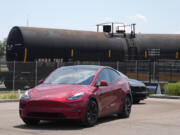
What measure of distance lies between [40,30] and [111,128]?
20.7 metres

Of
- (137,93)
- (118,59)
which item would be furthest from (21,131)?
(118,59)

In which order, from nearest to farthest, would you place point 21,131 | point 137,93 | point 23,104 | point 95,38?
point 21,131
point 23,104
point 137,93
point 95,38

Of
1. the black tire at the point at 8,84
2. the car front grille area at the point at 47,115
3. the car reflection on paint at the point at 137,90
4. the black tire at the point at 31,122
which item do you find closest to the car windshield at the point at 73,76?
the black tire at the point at 31,122

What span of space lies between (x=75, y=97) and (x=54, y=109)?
1.96 feet

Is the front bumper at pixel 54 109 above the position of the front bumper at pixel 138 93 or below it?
above

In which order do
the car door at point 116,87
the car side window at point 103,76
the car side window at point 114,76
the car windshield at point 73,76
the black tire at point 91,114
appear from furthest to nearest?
the car side window at point 114,76 → the car door at point 116,87 → the car side window at point 103,76 → the car windshield at point 73,76 → the black tire at point 91,114

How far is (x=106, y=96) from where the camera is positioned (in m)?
12.4

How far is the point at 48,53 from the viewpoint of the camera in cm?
3084

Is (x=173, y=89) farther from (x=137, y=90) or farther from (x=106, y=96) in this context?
(x=106, y=96)

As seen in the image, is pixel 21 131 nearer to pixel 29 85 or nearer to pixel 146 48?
pixel 29 85

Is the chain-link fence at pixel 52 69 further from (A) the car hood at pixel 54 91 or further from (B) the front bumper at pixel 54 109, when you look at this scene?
(B) the front bumper at pixel 54 109

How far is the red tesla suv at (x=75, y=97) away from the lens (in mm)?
10875

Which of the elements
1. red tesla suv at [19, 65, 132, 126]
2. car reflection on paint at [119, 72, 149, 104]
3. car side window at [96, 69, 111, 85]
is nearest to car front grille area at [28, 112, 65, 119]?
red tesla suv at [19, 65, 132, 126]

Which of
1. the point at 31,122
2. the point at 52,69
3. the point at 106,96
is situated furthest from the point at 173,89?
the point at 31,122
